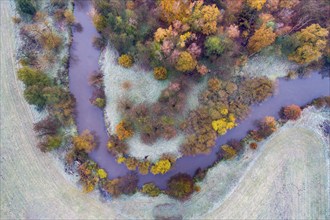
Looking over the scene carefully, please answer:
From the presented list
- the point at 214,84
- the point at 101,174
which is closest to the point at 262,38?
the point at 214,84

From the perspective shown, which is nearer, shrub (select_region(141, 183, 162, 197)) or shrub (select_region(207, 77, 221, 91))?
shrub (select_region(141, 183, 162, 197))

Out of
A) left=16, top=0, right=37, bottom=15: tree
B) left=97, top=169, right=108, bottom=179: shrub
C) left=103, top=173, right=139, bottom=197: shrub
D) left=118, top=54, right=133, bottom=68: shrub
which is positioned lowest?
left=103, top=173, right=139, bottom=197: shrub

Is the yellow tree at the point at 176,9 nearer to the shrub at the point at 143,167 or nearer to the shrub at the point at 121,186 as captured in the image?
the shrub at the point at 143,167

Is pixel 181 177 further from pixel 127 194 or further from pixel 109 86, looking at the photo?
pixel 109 86

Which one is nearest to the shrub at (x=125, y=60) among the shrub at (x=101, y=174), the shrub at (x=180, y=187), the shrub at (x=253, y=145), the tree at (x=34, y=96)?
the tree at (x=34, y=96)

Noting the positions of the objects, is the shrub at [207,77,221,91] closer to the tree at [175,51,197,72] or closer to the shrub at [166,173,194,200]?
the tree at [175,51,197,72]

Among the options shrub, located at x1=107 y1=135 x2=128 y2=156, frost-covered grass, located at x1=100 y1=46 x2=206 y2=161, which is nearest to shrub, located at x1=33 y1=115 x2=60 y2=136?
frost-covered grass, located at x1=100 y1=46 x2=206 y2=161

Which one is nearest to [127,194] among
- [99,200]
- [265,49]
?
[99,200]
